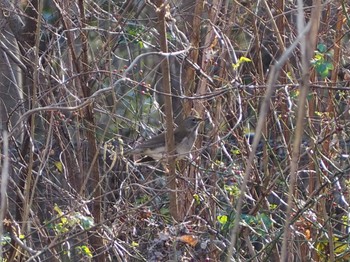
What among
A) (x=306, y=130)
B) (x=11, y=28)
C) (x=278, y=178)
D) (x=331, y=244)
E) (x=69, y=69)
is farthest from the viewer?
(x=11, y=28)

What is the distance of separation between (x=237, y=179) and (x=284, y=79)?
1137 mm

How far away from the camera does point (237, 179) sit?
4.30 m

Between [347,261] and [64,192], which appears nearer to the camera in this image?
[347,261]

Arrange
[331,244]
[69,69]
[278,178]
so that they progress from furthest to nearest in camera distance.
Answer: [69,69], [278,178], [331,244]

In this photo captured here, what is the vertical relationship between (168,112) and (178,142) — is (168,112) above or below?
above

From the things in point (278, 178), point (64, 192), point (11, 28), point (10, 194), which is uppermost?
point (11, 28)

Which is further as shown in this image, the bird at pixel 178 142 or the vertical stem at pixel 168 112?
the bird at pixel 178 142

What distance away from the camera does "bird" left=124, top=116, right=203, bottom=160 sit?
4926 millimetres

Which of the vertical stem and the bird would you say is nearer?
the vertical stem

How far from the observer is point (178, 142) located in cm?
493

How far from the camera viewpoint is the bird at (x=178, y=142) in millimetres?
4926

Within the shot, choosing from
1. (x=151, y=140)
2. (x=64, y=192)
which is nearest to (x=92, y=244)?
(x=64, y=192)

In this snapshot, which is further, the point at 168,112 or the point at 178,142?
the point at 178,142

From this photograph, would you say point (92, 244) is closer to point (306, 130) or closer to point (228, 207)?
point (228, 207)
